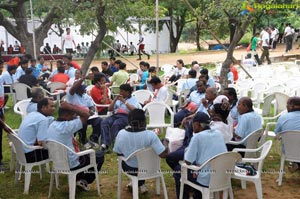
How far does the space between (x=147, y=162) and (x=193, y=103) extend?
9.30ft

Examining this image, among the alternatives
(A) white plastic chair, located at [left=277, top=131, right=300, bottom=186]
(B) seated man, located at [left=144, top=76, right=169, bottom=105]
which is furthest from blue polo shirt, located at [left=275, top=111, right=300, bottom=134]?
(B) seated man, located at [left=144, top=76, right=169, bottom=105]

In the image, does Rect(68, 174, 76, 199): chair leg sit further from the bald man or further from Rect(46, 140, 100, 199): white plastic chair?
the bald man

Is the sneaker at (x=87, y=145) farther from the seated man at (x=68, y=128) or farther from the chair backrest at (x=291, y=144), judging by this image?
the chair backrest at (x=291, y=144)

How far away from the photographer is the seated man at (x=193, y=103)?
6938mm

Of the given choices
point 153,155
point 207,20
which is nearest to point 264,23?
point 207,20

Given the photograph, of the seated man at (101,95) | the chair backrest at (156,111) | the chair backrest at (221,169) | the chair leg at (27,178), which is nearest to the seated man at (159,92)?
the chair backrest at (156,111)

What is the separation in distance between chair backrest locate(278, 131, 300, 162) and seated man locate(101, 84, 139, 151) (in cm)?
249

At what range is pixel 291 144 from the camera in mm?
5055

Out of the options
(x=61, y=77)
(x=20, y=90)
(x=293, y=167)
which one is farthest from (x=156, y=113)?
(x=20, y=90)

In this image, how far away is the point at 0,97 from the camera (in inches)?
264

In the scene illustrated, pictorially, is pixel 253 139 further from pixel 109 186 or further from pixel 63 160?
pixel 63 160

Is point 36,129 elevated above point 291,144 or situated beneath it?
elevated above

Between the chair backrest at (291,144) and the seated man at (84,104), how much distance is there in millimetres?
3177

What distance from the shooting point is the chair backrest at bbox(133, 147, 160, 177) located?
4.34 metres
